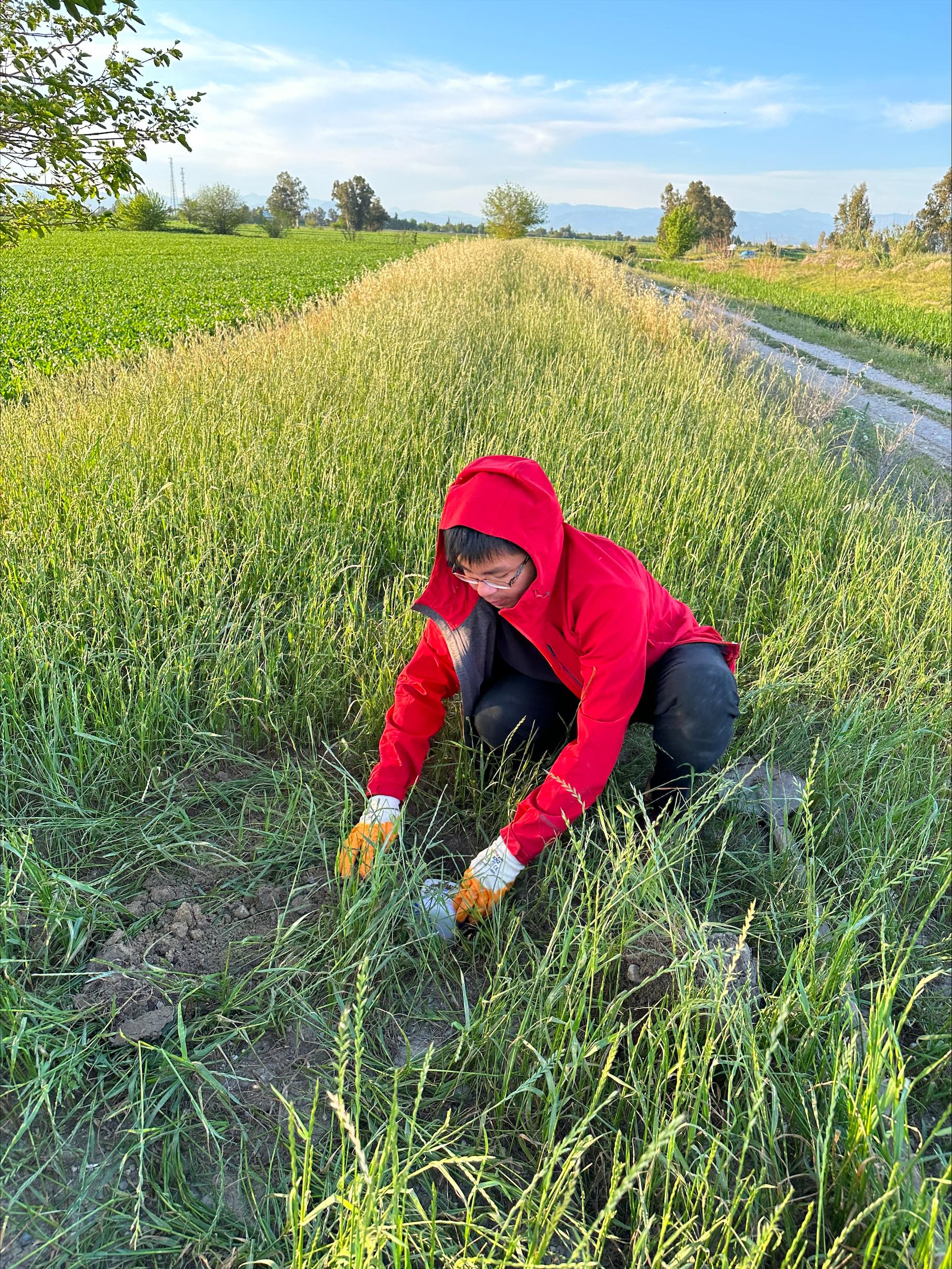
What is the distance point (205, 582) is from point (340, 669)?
0.65m

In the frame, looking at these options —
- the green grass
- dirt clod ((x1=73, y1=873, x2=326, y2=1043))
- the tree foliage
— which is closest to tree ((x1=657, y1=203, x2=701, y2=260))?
the tree foliage

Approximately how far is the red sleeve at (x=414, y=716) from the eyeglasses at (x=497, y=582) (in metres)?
0.32

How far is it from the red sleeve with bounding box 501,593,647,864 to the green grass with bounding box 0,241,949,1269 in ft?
0.47

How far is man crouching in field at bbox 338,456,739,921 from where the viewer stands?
5.15 feet

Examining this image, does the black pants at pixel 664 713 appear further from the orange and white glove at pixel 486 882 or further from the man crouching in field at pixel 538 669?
the orange and white glove at pixel 486 882

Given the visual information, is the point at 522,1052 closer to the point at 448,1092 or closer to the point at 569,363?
the point at 448,1092

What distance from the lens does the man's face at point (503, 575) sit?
156 cm

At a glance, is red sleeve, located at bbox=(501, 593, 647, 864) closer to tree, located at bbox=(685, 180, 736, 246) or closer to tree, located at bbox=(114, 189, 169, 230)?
tree, located at bbox=(114, 189, 169, 230)

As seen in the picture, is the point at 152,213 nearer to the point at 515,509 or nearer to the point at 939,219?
the point at 939,219

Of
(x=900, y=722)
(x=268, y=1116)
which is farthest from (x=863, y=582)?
(x=268, y=1116)

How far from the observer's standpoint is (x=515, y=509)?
5.03ft

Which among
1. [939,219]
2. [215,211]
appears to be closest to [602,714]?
[939,219]

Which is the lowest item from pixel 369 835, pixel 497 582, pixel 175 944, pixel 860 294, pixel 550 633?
pixel 175 944

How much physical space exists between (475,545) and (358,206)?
82.2 metres
